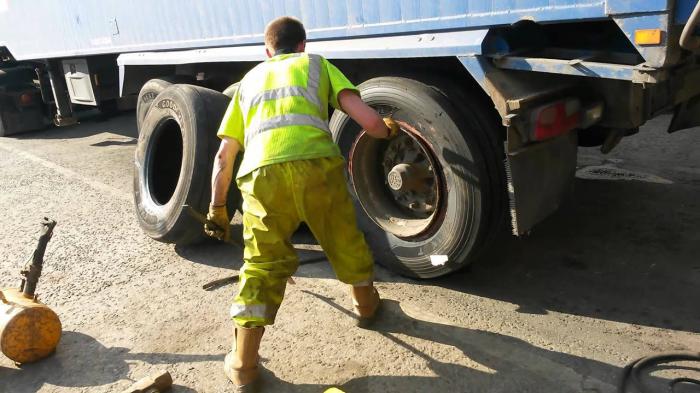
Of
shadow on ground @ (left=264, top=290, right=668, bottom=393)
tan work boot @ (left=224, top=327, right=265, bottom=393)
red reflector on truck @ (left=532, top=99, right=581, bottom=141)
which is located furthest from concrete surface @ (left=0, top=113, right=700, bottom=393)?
red reflector on truck @ (left=532, top=99, right=581, bottom=141)

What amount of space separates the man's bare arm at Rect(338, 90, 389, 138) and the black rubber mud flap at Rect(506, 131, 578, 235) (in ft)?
2.18

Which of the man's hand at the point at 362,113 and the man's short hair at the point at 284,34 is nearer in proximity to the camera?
the man's hand at the point at 362,113

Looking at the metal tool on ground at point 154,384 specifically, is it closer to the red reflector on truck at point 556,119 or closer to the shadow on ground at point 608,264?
the shadow on ground at point 608,264

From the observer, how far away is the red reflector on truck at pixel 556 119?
272cm

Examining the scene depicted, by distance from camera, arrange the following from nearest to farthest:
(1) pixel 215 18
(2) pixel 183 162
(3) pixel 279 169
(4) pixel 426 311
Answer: (3) pixel 279 169
(4) pixel 426 311
(2) pixel 183 162
(1) pixel 215 18

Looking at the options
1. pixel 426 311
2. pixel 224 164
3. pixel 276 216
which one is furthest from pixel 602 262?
pixel 224 164

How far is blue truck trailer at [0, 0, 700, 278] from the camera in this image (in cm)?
263

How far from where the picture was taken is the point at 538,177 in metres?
3.07

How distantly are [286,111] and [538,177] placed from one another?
144 cm

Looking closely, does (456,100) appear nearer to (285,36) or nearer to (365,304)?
(285,36)

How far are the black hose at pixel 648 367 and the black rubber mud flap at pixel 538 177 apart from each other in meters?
0.83

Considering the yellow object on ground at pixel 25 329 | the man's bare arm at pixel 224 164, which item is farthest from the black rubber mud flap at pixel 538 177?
the yellow object on ground at pixel 25 329

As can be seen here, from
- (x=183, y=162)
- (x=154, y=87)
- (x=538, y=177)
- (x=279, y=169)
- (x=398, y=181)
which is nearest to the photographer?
(x=279, y=169)

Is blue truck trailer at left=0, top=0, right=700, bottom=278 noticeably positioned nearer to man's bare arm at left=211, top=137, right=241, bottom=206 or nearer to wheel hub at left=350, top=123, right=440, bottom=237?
wheel hub at left=350, top=123, right=440, bottom=237
